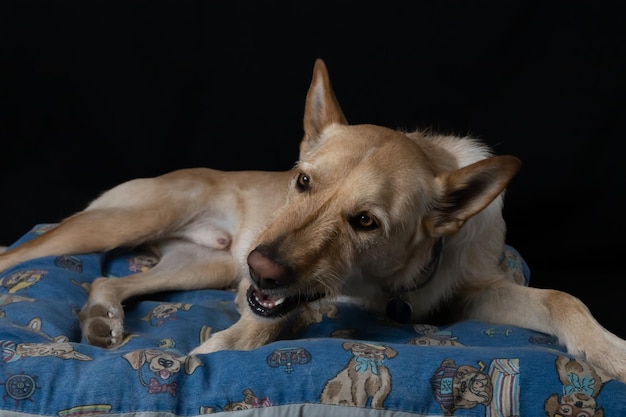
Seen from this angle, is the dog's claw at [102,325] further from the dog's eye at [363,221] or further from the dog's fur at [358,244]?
→ the dog's eye at [363,221]

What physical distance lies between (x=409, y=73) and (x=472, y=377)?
117 inches

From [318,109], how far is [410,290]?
0.87 metres

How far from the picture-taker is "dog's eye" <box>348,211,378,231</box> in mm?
3143

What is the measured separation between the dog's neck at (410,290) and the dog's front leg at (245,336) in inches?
19.7

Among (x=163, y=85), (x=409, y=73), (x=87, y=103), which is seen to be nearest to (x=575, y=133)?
(x=409, y=73)

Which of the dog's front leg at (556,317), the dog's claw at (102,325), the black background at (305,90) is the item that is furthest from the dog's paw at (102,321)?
the black background at (305,90)

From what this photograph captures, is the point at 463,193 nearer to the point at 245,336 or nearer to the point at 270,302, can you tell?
the point at 270,302

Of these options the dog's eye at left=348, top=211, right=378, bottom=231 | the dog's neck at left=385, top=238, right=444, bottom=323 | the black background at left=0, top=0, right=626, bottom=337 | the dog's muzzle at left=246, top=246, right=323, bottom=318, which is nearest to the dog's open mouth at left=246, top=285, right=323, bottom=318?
the dog's muzzle at left=246, top=246, right=323, bottom=318

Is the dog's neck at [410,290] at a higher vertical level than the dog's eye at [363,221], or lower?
lower

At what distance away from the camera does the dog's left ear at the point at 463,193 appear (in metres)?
3.21

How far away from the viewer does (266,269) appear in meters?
2.90

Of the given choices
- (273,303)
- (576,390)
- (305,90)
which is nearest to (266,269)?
(273,303)

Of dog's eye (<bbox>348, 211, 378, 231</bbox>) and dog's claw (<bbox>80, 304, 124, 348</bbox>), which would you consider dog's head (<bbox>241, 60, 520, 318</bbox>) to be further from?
dog's claw (<bbox>80, 304, 124, 348</bbox>)

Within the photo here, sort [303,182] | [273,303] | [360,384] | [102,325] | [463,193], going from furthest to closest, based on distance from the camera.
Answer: [102,325] < [463,193] < [303,182] < [273,303] < [360,384]
